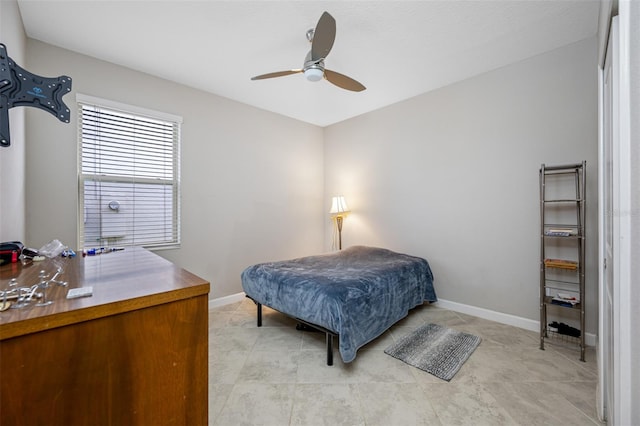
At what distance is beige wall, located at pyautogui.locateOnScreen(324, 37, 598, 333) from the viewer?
237 cm

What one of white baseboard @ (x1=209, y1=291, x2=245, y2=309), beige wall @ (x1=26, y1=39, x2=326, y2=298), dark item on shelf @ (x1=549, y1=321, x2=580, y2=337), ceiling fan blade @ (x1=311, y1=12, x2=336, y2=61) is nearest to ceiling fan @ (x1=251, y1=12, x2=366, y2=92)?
ceiling fan blade @ (x1=311, y1=12, x2=336, y2=61)

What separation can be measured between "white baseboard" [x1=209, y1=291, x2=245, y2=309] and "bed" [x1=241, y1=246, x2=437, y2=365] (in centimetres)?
80

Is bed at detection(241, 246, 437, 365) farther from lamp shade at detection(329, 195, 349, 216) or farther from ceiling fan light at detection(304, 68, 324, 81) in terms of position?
ceiling fan light at detection(304, 68, 324, 81)

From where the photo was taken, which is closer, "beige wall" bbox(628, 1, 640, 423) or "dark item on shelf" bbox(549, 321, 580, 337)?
"beige wall" bbox(628, 1, 640, 423)

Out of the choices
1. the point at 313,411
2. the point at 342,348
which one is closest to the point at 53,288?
the point at 313,411

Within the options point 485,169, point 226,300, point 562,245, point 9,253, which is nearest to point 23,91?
point 9,253

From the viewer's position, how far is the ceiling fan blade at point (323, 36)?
1.64m

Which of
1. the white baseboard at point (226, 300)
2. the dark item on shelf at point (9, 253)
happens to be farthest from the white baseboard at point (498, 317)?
the dark item on shelf at point (9, 253)

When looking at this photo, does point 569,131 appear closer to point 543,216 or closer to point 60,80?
point 543,216

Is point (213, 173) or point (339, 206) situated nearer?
point (213, 173)

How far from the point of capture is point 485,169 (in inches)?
113

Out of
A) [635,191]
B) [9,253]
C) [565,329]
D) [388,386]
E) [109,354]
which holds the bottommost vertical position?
[388,386]

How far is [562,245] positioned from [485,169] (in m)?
1.00

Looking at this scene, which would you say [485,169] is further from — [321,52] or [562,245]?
[321,52]
